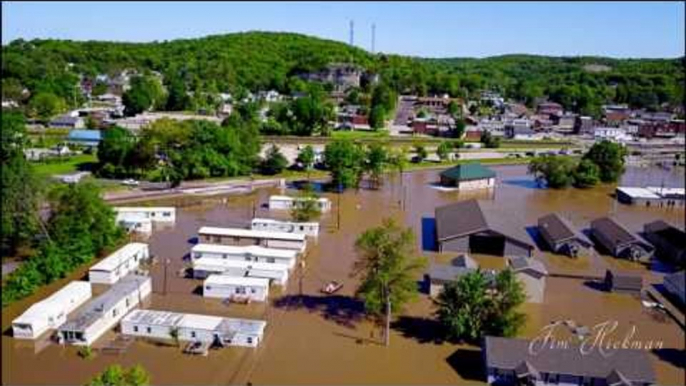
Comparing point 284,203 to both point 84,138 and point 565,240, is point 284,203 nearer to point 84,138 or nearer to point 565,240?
point 565,240

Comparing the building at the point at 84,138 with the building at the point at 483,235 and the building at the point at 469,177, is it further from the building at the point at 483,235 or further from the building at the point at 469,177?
the building at the point at 483,235

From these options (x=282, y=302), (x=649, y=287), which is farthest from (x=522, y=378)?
(x=649, y=287)

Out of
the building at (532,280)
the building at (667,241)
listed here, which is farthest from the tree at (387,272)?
the building at (667,241)

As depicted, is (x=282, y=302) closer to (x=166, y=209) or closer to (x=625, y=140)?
(x=166, y=209)

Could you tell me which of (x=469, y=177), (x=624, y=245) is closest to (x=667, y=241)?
(x=624, y=245)

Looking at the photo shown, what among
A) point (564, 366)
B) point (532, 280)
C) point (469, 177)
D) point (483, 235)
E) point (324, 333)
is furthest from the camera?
point (469, 177)
